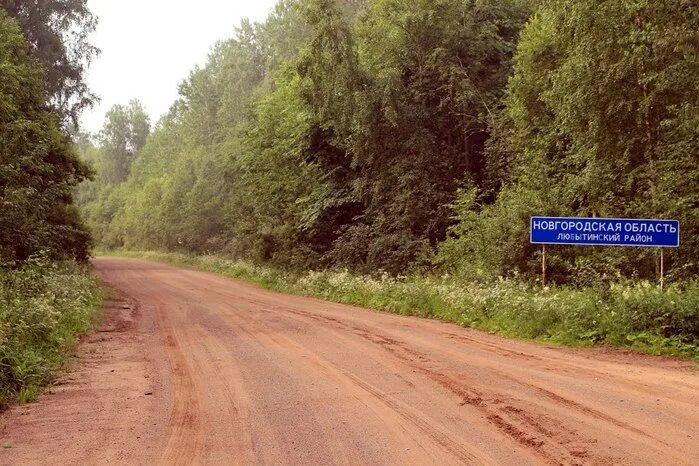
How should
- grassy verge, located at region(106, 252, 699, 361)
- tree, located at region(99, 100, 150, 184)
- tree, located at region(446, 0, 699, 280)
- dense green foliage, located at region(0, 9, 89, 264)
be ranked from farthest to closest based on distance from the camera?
tree, located at region(99, 100, 150, 184)
dense green foliage, located at region(0, 9, 89, 264)
tree, located at region(446, 0, 699, 280)
grassy verge, located at region(106, 252, 699, 361)

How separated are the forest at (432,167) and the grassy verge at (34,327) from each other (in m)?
0.05

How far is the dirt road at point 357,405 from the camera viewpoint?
5871 millimetres

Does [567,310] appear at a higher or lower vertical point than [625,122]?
lower

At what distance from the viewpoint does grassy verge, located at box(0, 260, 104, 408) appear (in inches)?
342

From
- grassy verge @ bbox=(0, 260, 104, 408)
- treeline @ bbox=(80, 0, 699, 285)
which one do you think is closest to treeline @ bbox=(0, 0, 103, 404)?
grassy verge @ bbox=(0, 260, 104, 408)

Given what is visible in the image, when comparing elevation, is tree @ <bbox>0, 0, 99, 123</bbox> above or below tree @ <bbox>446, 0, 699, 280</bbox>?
above

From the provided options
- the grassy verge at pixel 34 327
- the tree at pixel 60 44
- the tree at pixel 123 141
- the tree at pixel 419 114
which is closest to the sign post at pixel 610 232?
the tree at pixel 419 114

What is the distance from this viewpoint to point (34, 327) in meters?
11.3

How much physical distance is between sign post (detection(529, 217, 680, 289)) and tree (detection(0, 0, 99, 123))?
932 inches

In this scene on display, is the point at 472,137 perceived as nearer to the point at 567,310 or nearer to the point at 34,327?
the point at 567,310

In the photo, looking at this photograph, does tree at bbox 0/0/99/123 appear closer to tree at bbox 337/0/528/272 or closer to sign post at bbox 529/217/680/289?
tree at bbox 337/0/528/272

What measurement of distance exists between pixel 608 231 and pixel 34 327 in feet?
39.2

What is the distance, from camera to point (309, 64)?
26984 mm

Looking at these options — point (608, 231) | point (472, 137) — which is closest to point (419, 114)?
point (472, 137)
